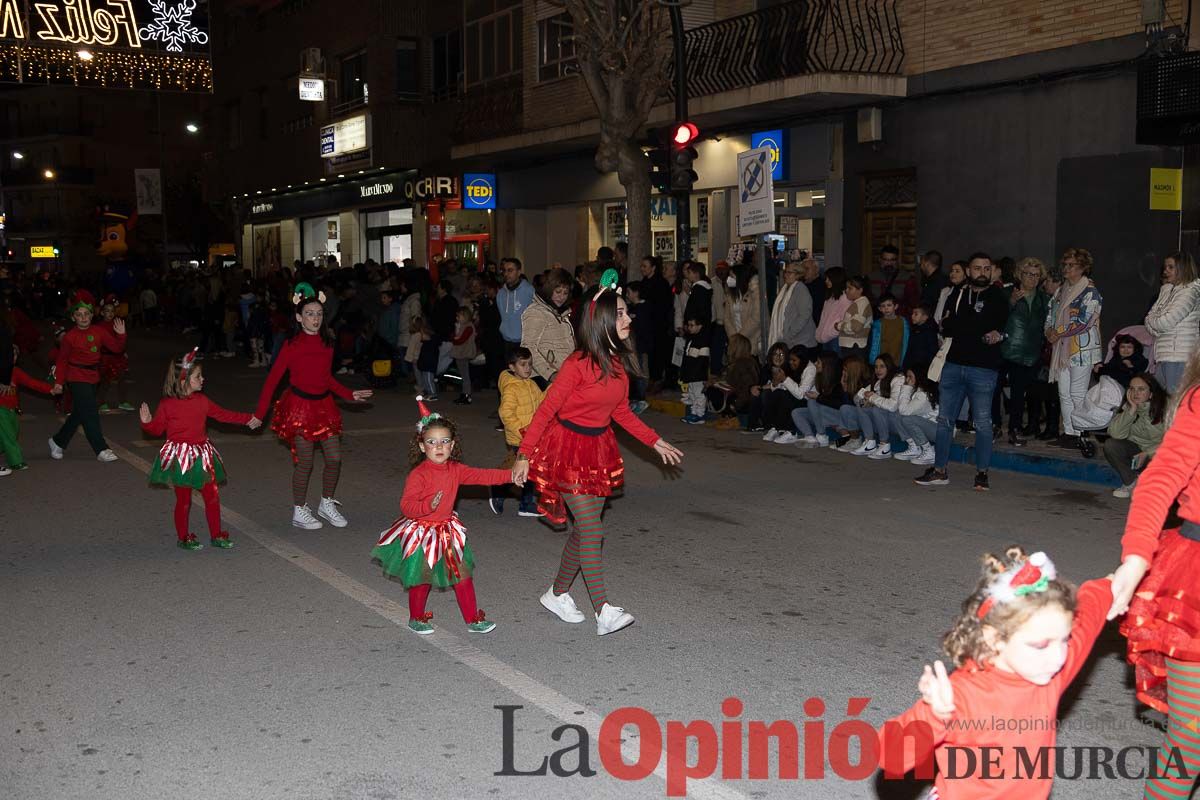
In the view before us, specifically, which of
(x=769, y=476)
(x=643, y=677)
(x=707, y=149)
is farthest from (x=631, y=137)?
(x=643, y=677)

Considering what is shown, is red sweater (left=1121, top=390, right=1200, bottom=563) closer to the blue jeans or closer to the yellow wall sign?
the blue jeans

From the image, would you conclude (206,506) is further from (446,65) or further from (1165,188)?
(446,65)

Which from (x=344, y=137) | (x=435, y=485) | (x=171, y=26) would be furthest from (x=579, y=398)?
(x=344, y=137)

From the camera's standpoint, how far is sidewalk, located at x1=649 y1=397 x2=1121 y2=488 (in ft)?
35.0

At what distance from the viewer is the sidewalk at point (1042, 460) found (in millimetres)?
10656

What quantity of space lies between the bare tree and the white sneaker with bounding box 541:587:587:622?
11.8m

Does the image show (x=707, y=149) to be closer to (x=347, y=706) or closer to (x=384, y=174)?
(x=384, y=174)

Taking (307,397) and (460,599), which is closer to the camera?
(460,599)

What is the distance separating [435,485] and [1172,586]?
3565mm

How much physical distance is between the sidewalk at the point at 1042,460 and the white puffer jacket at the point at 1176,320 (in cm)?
108

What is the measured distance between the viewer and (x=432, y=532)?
6082mm

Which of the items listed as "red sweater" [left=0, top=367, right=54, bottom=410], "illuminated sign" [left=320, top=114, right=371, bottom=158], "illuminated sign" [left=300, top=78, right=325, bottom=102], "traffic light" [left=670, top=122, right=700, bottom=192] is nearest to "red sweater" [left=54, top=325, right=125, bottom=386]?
"red sweater" [left=0, top=367, right=54, bottom=410]

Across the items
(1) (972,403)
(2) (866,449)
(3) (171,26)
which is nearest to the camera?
(1) (972,403)

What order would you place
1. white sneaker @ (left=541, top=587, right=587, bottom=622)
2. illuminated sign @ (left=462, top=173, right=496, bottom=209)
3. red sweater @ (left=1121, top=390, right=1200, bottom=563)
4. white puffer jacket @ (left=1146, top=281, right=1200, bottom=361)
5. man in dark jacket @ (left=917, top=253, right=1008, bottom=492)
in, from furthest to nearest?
1. illuminated sign @ (left=462, top=173, right=496, bottom=209)
2. white puffer jacket @ (left=1146, top=281, right=1200, bottom=361)
3. man in dark jacket @ (left=917, top=253, right=1008, bottom=492)
4. white sneaker @ (left=541, top=587, right=587, bottom=622)
5. red sweater @ (left=1121, top=390, right=1200, bottom=563)
